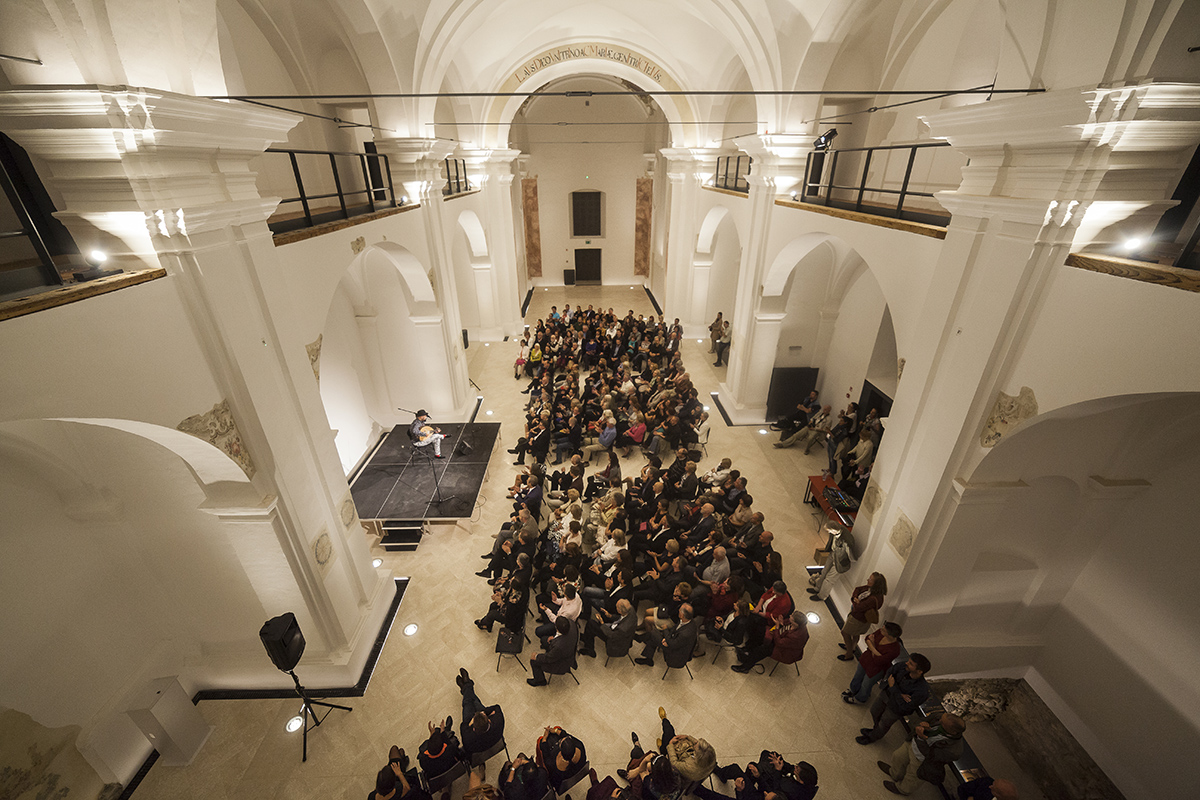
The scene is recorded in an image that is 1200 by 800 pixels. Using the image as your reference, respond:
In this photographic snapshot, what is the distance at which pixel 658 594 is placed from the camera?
219 inches

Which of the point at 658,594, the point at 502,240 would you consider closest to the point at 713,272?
the point at 502,240

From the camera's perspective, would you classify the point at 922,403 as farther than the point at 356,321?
No

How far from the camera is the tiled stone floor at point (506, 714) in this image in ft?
14.7

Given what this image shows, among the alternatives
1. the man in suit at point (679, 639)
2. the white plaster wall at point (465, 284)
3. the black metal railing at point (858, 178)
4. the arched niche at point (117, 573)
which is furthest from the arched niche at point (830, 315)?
the white plaster wall at point (465, 284)

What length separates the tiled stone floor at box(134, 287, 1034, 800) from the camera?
14.7 feet

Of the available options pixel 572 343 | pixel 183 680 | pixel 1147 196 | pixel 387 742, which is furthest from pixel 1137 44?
pixel 572 343

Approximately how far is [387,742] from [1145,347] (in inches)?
262

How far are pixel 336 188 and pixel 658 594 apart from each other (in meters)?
7.07

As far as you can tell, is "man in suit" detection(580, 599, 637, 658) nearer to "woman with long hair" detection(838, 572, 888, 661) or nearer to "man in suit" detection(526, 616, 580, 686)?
"man in suit" detection(526, 616, 580, 686)

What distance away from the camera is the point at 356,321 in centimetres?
923

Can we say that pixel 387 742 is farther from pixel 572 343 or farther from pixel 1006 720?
pixel 572 343

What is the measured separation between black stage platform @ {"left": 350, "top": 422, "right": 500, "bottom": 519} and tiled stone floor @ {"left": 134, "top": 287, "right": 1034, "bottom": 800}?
107 centimetres

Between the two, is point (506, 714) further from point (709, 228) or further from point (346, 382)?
point (709, 228)

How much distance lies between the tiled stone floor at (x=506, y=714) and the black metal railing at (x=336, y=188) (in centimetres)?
472
